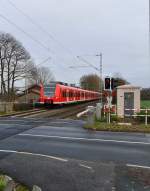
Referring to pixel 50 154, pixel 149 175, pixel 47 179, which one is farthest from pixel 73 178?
pixel 50 154

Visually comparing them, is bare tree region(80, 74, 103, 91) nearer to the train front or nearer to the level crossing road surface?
the train front

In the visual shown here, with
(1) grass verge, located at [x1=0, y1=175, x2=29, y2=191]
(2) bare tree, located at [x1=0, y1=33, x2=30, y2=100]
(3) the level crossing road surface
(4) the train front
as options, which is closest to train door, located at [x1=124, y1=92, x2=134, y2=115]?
(3) the level crossing road surface

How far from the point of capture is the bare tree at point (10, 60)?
63562 mm

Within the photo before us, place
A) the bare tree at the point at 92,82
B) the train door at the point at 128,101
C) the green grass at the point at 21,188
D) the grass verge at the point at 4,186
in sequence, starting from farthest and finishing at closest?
the bare tree at the point at 92,82, the train door at the point at 128,101, the green grass at the point at 21,188, the grass verge at the point at 4,186

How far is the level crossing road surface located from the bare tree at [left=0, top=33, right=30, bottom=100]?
48698mm

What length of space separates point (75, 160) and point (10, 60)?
183 feet

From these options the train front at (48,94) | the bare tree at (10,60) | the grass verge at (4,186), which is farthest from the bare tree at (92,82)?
the grass verge at (4,186)

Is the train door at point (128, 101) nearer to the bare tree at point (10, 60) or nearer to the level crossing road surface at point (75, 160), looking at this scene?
the level crossing road surface at point (75, 160)

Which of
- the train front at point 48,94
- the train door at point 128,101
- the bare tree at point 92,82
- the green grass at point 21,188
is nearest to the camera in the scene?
the green grass at point 21,188

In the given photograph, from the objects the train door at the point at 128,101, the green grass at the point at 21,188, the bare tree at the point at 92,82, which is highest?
the bare tree at the point at 92,82

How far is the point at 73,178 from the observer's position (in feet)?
27.9

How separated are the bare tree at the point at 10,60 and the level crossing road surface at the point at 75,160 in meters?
48.7

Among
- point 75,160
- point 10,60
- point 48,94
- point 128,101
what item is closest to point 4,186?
point 75,160

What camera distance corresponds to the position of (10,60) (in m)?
64.8
